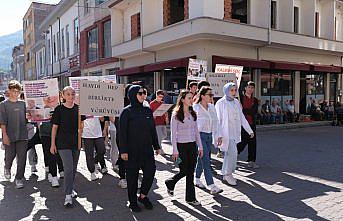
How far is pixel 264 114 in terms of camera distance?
1819 cm

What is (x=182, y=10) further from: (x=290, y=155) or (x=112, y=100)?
(x=112, y=100)

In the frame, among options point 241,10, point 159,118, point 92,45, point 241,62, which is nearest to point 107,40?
point 92,45

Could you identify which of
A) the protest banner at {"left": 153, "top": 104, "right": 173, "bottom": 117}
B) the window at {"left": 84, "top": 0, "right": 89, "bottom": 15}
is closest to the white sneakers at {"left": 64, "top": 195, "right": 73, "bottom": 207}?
the protest banner at {"left": 153, "top": 104, "right": 173, "bottom": 117}

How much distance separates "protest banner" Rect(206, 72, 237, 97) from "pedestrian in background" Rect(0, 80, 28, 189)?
4.75 m

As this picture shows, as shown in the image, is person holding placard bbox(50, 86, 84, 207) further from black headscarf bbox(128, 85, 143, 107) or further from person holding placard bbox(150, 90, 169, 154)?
person holding placard bbox(150, 90, 169, 154)

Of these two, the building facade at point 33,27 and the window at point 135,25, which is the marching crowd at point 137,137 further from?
the building facade at point 33,27

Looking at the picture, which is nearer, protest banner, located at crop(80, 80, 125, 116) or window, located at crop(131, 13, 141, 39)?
protest banner, located at crop(80, 80, 125, 116)

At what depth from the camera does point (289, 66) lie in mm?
19859

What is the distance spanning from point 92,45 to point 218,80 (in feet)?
75.6

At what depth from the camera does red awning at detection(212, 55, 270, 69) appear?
16.4 metres

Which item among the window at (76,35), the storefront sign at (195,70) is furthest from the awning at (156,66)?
the window at (76,35)

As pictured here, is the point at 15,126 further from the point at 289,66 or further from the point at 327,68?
the point at 327,68

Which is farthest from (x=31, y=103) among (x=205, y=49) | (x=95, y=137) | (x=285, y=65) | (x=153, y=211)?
(x=285, y=65)

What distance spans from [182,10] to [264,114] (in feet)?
24.8
